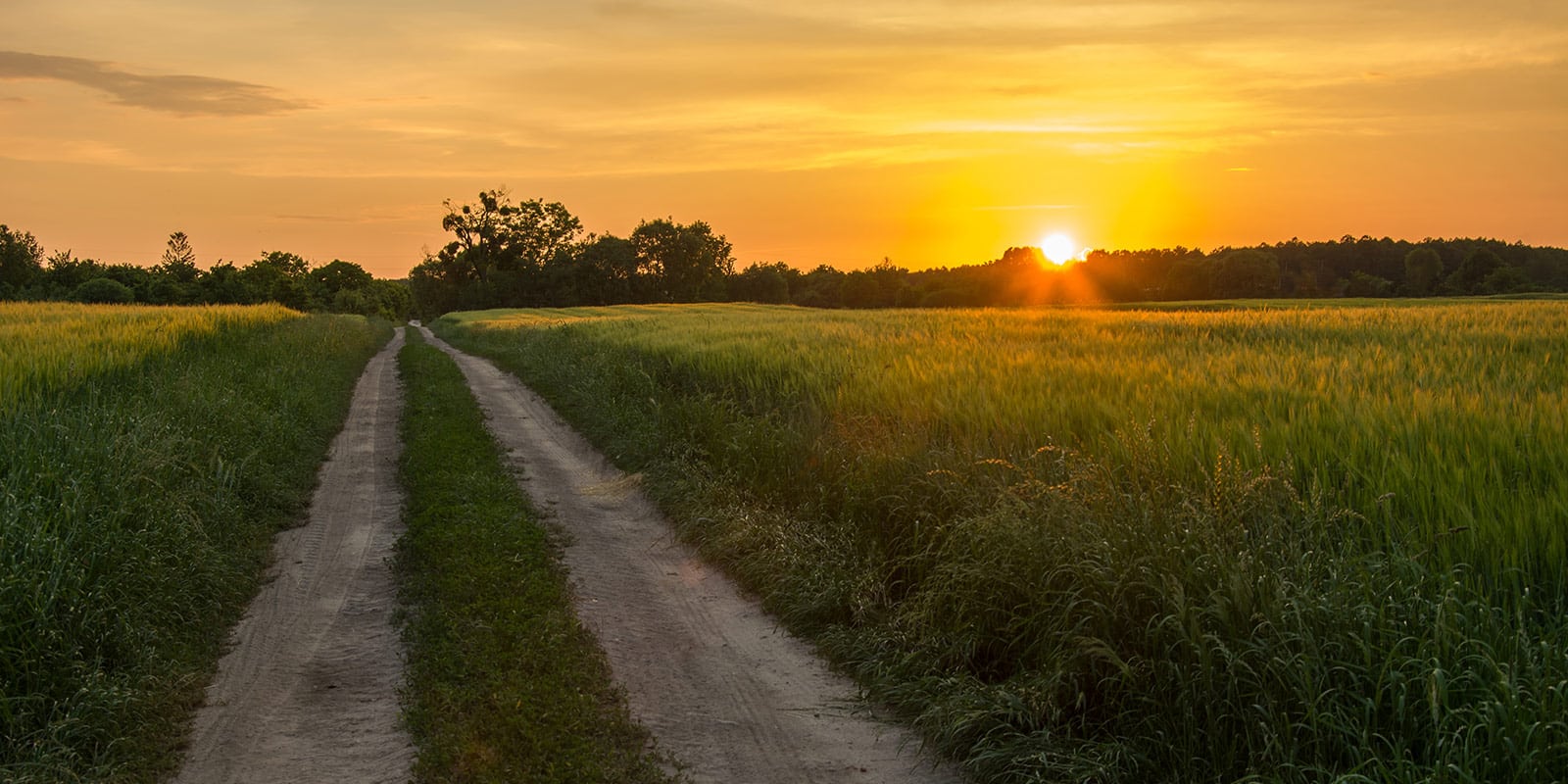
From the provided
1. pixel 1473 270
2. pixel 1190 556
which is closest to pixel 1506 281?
pixel 1473 270

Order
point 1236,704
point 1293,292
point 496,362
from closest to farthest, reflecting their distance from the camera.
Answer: point 1236,704 < point 496,362 < point 1293,292

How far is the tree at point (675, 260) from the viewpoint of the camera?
115 metres

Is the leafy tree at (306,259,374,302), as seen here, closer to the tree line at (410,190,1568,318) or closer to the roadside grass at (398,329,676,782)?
the tree line at (410,190,1568,318)

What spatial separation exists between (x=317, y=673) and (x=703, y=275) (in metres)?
112

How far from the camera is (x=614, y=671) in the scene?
622 centimetres

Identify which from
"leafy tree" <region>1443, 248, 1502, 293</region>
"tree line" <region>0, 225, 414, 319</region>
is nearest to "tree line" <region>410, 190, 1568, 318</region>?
"leafy tree" <region>1443, 248, 1502, 293</region>

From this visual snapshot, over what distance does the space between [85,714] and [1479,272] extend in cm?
7512

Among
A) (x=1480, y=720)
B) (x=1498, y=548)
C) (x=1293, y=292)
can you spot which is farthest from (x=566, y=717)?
(x=1293, y=292)

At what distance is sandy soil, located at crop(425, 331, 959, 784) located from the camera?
5.08 m

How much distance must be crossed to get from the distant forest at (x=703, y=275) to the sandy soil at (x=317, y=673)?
2579 inches

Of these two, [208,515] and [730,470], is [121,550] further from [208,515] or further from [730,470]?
[730,470]

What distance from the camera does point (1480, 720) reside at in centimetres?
357

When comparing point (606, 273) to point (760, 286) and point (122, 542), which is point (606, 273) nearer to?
point (760, 286)

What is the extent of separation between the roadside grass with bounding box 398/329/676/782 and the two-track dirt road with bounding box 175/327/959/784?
18 centimetres
